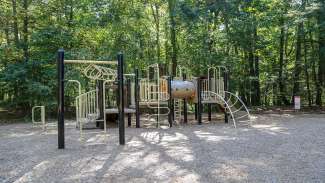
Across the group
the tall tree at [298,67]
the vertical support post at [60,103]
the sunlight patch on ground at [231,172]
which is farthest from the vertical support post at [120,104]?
the tall tree at [298,67]

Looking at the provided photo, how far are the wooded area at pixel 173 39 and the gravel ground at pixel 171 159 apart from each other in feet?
22.3

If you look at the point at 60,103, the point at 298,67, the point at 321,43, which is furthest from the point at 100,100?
the point at 298,67

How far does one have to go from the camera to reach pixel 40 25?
15141mm

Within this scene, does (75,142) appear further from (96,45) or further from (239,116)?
(96,45)

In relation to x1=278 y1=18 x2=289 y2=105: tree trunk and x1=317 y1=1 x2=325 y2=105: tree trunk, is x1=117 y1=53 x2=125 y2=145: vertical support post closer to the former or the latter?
x1=317 y1=1 x2=325 y2=105: tree trunk

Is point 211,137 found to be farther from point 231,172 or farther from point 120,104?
point 231,172

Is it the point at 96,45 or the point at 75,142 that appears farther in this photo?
the point at 96,45

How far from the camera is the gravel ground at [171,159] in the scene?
3.93 m

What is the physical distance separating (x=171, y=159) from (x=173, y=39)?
13.2 metres

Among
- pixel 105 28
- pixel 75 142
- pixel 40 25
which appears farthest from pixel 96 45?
pixel 75 142

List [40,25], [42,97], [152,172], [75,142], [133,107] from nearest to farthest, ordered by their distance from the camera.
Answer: [152,172]
[75,142]
[133,107]
[42,97]
[40,25]

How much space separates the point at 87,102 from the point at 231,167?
195 inches

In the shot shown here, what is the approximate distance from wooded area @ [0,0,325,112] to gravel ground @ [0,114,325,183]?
6.80m

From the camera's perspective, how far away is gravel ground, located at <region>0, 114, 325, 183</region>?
12.9 feet
